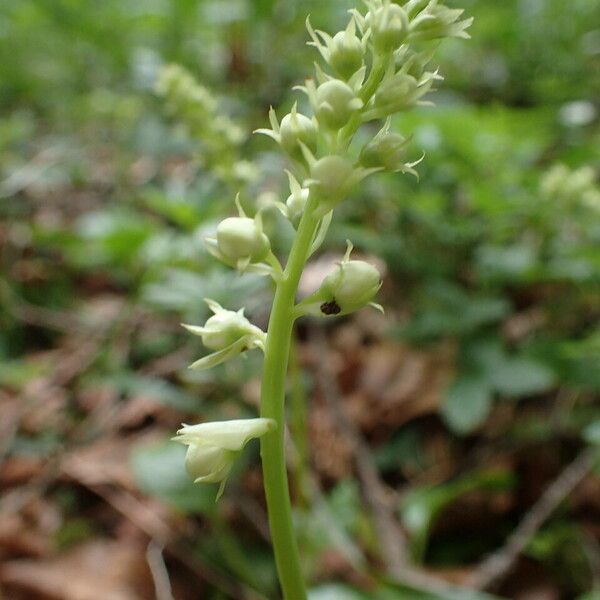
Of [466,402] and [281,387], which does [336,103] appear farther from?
→ [466,402]

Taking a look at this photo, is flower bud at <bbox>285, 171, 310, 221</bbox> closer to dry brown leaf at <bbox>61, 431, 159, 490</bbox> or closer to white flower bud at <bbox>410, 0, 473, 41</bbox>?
white flower bud at <bbox>410, 0, 473, 41</bbox>

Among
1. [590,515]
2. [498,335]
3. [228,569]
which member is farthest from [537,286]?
[228,569]

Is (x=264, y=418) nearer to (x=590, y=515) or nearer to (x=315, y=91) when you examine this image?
(x=315, y=91)

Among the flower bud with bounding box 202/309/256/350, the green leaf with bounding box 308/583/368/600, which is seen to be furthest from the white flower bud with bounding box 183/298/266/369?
the green leaf with bounding box 308/583/368/600

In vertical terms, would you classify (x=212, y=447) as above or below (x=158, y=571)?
above

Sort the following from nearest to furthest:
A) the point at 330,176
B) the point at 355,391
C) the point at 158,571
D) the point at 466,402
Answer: the point at 330,176
the point at 158,571
the point at 466,402
the point at 355,391

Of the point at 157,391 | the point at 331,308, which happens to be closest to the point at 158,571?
the point at 157,391

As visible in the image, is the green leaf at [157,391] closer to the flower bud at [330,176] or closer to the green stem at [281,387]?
the green stem at [281,387]
